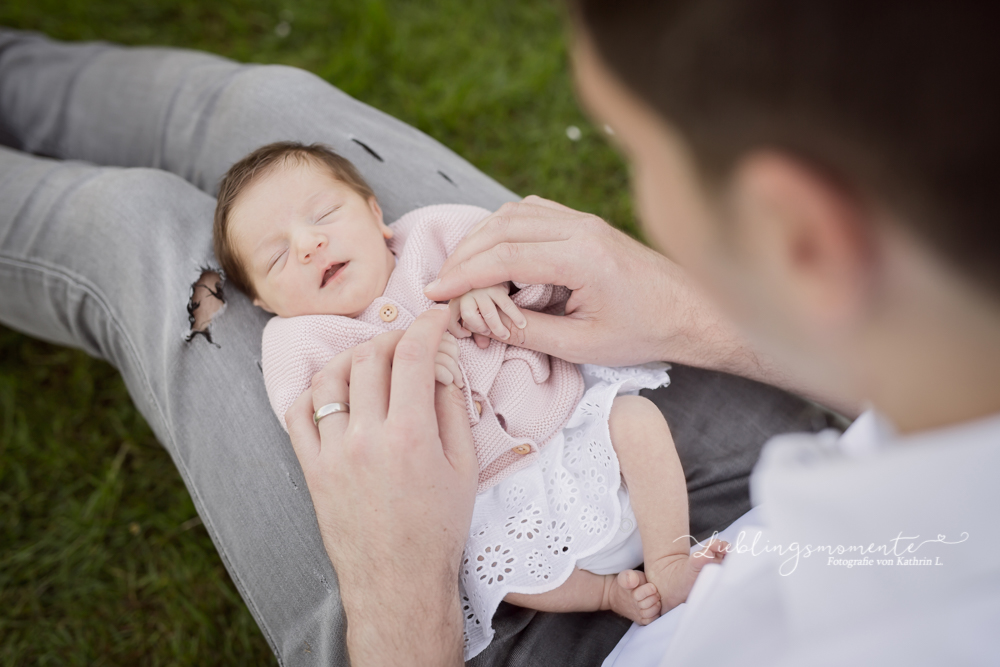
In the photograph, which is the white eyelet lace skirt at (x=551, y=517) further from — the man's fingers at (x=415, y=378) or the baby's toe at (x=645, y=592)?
the man's fingers at (x=415, y=378)

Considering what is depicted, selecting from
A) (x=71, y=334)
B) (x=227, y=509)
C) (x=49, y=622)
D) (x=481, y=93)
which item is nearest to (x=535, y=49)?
(x=481, y=93)

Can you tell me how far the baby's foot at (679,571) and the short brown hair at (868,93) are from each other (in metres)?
1.00

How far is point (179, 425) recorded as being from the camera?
1.72m

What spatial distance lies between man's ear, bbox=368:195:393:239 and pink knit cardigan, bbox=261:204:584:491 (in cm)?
6

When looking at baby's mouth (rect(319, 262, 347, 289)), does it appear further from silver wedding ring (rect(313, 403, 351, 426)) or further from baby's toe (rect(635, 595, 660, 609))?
baby's toe (rect(635, 595, 660, 609))

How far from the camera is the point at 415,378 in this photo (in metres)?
1.31

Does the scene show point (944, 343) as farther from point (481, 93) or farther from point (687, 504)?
point (481, 93)

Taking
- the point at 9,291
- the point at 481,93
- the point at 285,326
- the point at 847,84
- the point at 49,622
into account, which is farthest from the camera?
the point at 481,93

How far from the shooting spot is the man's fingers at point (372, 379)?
131 centimetres

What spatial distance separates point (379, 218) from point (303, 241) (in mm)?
301

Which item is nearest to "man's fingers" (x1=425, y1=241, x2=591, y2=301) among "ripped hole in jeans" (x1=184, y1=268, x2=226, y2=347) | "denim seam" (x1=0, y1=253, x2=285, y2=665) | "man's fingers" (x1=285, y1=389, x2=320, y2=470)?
"man's fingers" (x1=285, y1=389, x2=320, y2=470)

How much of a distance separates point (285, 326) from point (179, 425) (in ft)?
1.36

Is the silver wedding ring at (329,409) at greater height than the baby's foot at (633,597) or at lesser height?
greater

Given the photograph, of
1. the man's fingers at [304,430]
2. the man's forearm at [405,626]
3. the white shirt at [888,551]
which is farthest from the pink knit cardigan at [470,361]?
the white shirt at [888,551]
